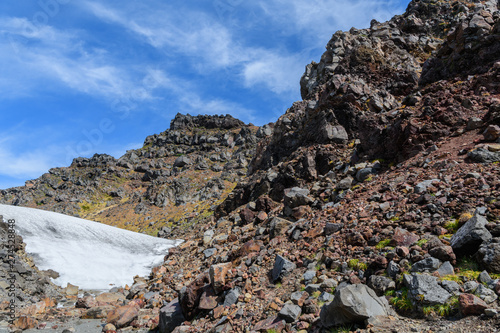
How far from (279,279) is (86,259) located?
11.1 metres

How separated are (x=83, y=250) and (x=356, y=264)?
13668 mm

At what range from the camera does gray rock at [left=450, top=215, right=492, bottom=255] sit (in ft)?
15.6

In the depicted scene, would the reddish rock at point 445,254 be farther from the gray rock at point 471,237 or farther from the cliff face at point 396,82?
the cliff face at point 396,82

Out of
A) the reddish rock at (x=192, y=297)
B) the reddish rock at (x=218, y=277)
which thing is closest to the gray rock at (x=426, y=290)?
the reddish rock at (x=218, y=277)

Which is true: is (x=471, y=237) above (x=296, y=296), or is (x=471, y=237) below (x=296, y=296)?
above

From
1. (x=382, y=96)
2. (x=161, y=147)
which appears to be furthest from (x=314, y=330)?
(x=161, y=147)

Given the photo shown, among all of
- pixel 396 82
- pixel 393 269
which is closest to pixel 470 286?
pixel 393 269

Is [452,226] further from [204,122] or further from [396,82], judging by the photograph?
[204,122]

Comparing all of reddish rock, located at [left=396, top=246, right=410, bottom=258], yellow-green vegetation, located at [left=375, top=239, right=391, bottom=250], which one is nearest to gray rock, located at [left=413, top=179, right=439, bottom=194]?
yellow-green vegetation, located at [left=375, top=239, right=391, bottom=250]

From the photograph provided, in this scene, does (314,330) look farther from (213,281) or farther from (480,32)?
(480,32)

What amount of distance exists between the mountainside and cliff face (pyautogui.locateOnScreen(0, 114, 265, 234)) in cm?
2699

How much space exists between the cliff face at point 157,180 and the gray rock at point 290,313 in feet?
113

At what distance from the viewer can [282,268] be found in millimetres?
7168

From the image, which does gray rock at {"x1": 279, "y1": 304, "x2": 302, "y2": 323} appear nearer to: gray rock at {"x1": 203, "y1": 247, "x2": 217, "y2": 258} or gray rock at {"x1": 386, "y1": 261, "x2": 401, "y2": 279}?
gray rock at {"x1": 386, "y1": 261, "x2": 401, "y2": 279}
